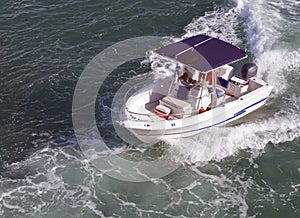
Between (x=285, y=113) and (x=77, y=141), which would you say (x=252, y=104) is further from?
(x=77, y=141)

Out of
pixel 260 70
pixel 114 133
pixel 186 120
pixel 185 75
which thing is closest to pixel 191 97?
pixel 185 75

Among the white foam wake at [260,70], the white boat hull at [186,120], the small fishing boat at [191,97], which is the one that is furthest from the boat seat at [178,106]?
the white foam wake at [260,70]

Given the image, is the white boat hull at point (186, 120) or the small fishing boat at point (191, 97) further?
the small fishing boat at point (191, 97)

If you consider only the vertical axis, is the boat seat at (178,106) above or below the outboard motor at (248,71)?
below

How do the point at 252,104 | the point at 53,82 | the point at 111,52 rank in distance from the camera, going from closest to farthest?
the point at 252,104, the point at 53,82, the point at 111,52

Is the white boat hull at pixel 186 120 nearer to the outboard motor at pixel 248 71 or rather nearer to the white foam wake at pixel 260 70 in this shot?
the white foam wake at pixel 260 70

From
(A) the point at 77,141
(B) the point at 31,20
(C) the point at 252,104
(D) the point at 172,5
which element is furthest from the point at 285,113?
(B) the point at 31,20

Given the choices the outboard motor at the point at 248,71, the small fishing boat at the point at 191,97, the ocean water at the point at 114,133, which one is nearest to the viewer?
the ocean water at the point at 114,133

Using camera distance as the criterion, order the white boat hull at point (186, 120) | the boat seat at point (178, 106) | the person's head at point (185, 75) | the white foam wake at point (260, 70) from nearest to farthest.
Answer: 1. the white boat hull at point (186, 120)
2. the boat seat at point (178, 106)
3. the white foam wake at point (260, 70)
4. the person's head at point (185, 75)
